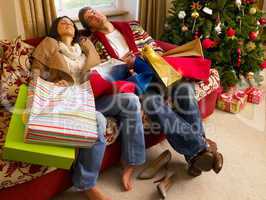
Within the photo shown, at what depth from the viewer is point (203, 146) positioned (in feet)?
6.31

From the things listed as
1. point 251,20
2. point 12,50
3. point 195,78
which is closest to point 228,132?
point 195,78

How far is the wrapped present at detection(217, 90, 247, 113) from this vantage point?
2.76 m

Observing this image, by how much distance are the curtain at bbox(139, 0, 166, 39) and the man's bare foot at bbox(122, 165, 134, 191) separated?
1.60 metres

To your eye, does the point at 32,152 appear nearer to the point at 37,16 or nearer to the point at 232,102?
the point at 37,16

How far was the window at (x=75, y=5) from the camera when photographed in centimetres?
287

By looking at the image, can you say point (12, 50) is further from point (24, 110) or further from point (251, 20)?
point (251, 20)

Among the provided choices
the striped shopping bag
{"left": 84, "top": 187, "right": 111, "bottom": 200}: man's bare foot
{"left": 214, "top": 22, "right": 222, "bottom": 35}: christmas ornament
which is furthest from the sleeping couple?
{"left": 214, "top": 22, "right": 222, "bottom": 35}: christmas ornament

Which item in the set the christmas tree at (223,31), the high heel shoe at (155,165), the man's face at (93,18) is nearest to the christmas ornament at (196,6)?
the christmas tree at (223,31)

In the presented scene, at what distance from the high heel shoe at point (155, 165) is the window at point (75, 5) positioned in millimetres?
1545

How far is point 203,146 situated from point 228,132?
669mm

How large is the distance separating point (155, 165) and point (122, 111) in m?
0.47

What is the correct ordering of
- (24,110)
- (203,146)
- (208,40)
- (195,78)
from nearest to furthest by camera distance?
(24,110) < (203,146) < (195,78) < (208,40)

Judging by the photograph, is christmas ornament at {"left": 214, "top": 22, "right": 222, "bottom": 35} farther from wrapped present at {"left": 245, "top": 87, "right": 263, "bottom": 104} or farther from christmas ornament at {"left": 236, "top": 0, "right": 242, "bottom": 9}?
wrapped present at {"left": 245, "top": 87, "right": 263, "bottom": 104}

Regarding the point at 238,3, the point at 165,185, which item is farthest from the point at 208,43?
the point at 165,185
